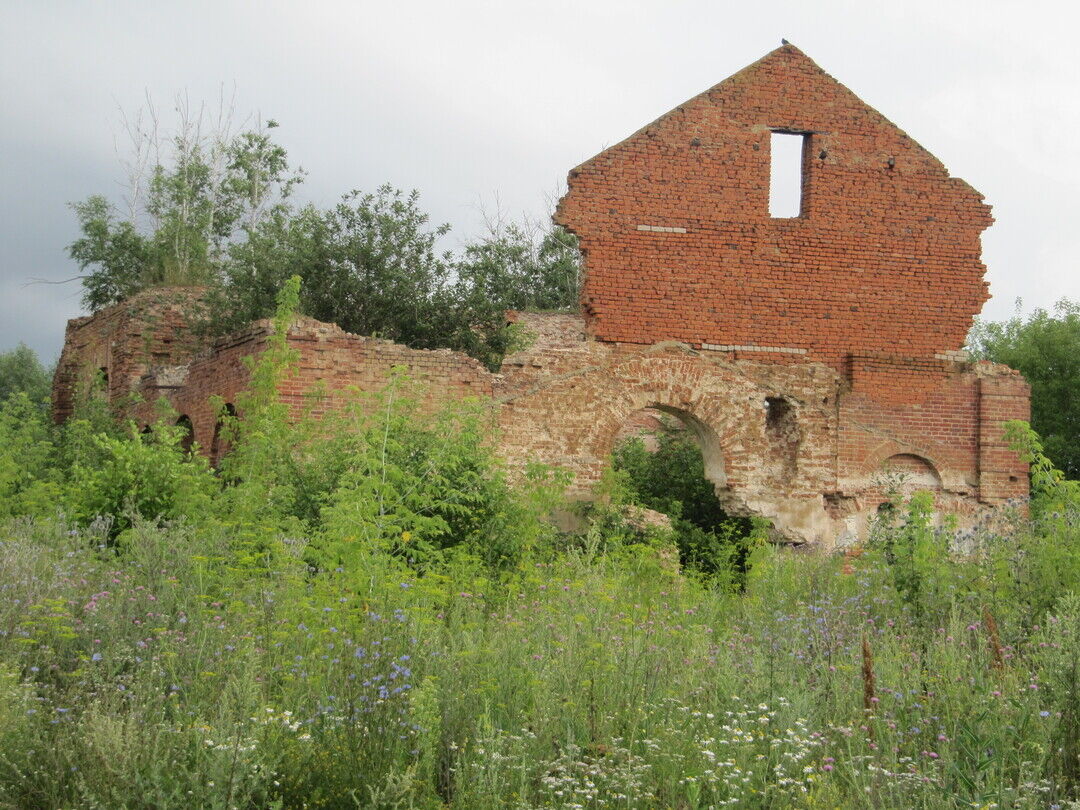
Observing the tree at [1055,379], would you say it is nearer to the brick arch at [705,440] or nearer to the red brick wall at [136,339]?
the brick arch at [705,440]

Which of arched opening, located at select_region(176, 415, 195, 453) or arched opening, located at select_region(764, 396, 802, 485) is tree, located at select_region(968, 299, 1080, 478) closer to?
arched opening, located at select_region(764, 396, 802, 485)

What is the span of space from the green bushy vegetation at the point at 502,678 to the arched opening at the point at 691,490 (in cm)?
443

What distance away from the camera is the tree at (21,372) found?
43844mm

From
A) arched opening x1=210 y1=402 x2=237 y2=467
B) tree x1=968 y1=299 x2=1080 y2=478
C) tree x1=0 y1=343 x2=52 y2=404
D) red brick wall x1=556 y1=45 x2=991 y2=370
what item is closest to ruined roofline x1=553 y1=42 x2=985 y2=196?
red brick wall x1=556 y1=45 x2=991 y2=370

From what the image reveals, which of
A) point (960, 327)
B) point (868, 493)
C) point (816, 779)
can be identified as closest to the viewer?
point (816, 779)

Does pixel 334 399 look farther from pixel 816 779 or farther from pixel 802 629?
pixel 816 779

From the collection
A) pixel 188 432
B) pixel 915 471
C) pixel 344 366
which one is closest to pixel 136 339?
pixel 188 432

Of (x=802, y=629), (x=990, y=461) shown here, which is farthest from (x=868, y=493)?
(x=802, y=629)

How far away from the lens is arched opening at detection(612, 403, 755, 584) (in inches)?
552

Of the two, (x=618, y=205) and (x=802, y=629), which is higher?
(x=618, y=205)

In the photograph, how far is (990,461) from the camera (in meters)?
15.3

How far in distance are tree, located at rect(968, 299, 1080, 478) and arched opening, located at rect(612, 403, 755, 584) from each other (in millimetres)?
11811

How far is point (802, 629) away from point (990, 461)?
9540 mm

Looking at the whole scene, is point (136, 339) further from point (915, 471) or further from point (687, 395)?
point (915, 471)
